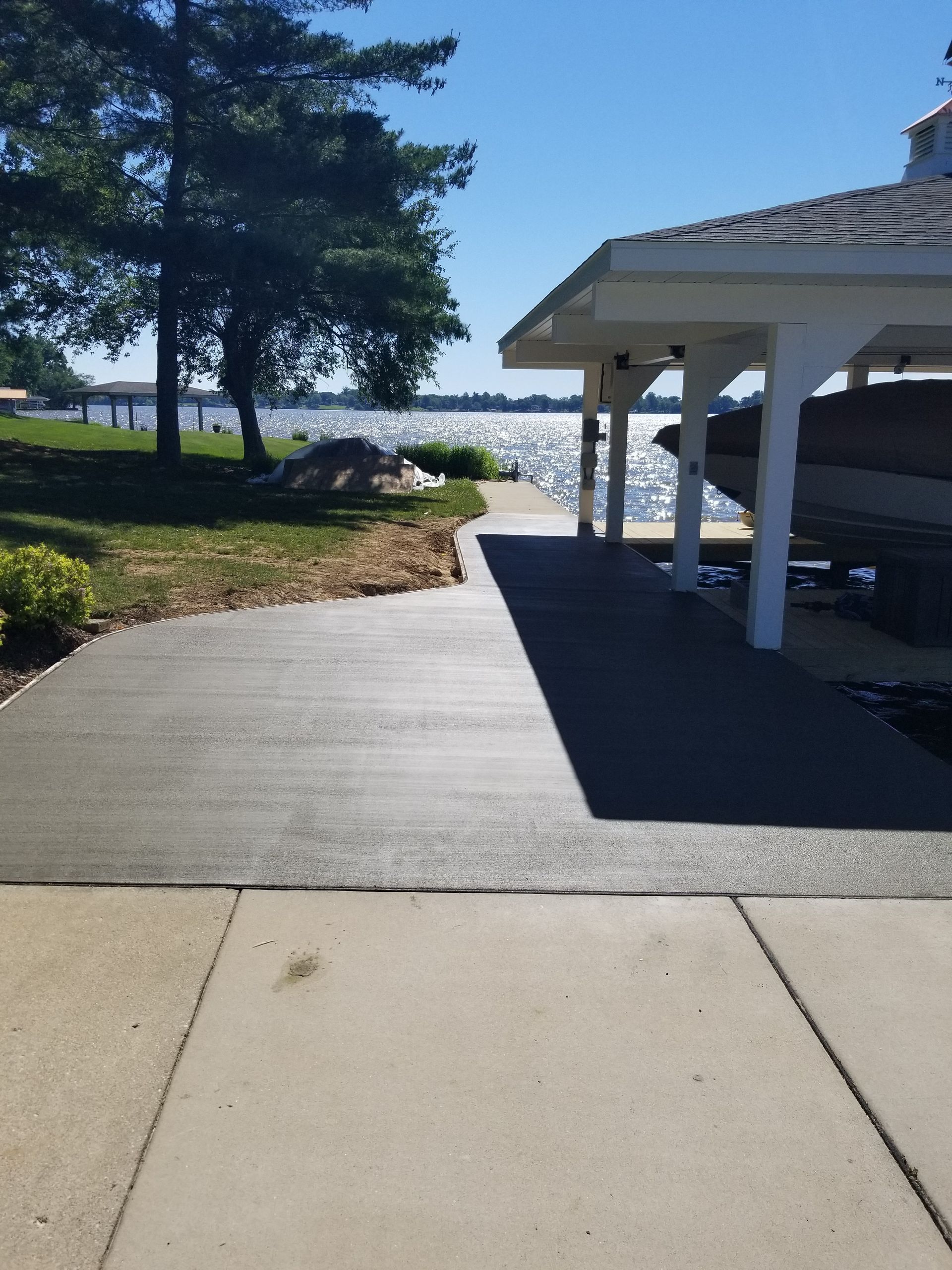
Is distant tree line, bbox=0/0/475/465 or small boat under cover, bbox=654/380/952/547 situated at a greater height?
distant tree line, bbox=0/0/475/465

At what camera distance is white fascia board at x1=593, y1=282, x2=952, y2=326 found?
26.8 feet

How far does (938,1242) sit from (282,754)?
4048 mm

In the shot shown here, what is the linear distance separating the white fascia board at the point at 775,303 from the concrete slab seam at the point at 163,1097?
5.85 meters

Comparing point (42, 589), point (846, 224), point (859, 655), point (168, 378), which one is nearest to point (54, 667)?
point (42, 589)

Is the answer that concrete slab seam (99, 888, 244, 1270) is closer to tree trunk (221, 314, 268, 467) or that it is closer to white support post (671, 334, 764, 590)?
white support post (671, 334, 764, 590)

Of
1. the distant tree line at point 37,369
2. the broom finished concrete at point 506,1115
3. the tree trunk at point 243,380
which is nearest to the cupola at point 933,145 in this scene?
the broom finished concrete at point 506,1115

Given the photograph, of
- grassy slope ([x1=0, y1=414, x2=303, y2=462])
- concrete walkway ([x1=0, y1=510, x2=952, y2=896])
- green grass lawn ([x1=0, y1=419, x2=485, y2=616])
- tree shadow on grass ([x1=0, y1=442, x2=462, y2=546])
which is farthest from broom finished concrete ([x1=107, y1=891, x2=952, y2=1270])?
grassy slope ([x1=0, y1=414, x2=303, y2=462])

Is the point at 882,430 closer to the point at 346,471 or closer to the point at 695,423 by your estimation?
the point at 695,423

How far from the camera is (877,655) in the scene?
8867 millimetres

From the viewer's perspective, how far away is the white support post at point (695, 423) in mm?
10758

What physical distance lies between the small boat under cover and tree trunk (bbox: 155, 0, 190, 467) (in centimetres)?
1524

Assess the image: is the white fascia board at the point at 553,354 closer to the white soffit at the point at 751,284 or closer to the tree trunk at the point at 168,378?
the white soffit at the point at 751,284

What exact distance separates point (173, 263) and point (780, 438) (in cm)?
1815

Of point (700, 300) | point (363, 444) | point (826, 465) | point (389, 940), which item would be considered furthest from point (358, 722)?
point (363, 444)
